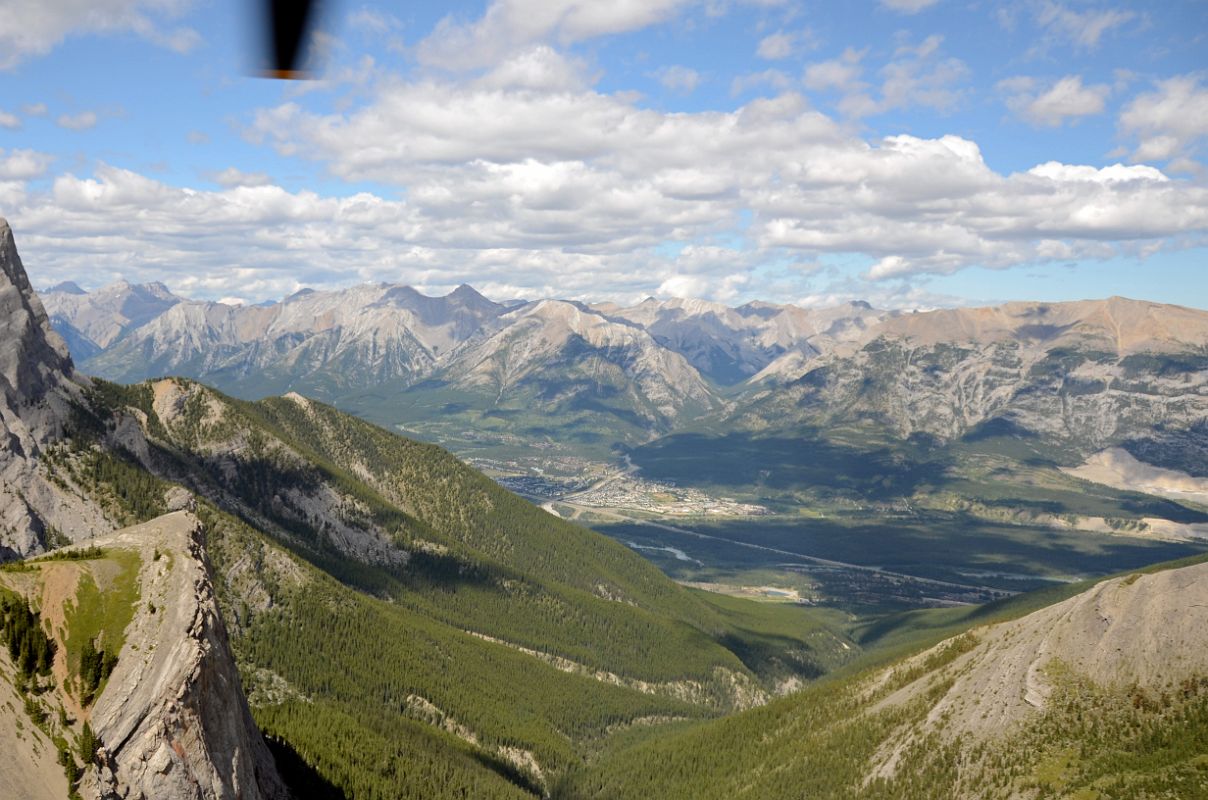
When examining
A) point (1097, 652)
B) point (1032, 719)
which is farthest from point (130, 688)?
point (1097, 652)

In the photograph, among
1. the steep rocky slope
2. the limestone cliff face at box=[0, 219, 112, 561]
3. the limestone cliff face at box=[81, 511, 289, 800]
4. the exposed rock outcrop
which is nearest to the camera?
the steep rocky slope

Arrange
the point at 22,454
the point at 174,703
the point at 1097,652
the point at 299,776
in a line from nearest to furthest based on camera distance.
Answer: the point at 174,703
the point at 299,776
the point at 1097,652
the point at 22,454

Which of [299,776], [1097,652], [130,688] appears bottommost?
[299,776]

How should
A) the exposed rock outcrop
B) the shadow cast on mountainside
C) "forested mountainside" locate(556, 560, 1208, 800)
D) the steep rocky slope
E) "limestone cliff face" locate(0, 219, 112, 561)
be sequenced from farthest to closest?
"limestone cliff face" locate(0, 219, 112, 561) → the exposed rock outcrop → the shadow cast on mountainside → "forested mountainside" locate(556, 560, 1208, 800) → the steep rocky slope

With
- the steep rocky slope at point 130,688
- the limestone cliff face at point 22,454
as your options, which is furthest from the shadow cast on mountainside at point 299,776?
the limestone cliff face at point 22,454

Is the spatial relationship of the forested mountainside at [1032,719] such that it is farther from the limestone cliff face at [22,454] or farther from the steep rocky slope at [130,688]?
the limestone cliff face at [22,454]

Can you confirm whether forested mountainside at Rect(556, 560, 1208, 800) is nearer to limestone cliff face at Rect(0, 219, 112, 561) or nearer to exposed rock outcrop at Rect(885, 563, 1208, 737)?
exposed rock outcrop at Rect(885, 563, 1208, 737)

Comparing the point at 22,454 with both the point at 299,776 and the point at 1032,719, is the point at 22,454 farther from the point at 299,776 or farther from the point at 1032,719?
the point at 1032,719

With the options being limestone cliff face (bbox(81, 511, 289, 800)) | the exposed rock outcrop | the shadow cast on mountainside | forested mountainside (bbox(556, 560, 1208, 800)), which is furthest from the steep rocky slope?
the exposed rock outcrop
